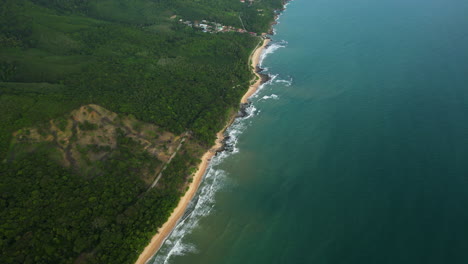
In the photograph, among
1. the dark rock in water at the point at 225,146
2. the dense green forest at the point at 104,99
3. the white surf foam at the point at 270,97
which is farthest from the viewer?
the white surf foam at the point at 270,97

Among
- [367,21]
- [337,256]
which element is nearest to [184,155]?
[337,256]

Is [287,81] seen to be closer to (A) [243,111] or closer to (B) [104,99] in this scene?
(A) [243,111]

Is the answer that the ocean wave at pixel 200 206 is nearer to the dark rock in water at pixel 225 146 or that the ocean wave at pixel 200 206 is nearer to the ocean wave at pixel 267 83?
the dark rock in water at pixel 225 146

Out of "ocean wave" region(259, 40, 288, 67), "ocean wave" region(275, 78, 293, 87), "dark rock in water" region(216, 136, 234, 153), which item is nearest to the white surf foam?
"ocean wave" region(275, 78, 293, 87)

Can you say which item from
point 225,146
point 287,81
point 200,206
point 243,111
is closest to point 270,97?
point 243,111

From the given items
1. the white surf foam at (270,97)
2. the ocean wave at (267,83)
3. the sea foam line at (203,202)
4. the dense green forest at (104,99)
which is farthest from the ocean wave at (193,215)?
the ocean wave at (267,83)

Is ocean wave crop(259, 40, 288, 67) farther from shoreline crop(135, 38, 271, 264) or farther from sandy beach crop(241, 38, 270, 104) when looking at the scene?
shoreline crop(135, 38, 271, 264)
